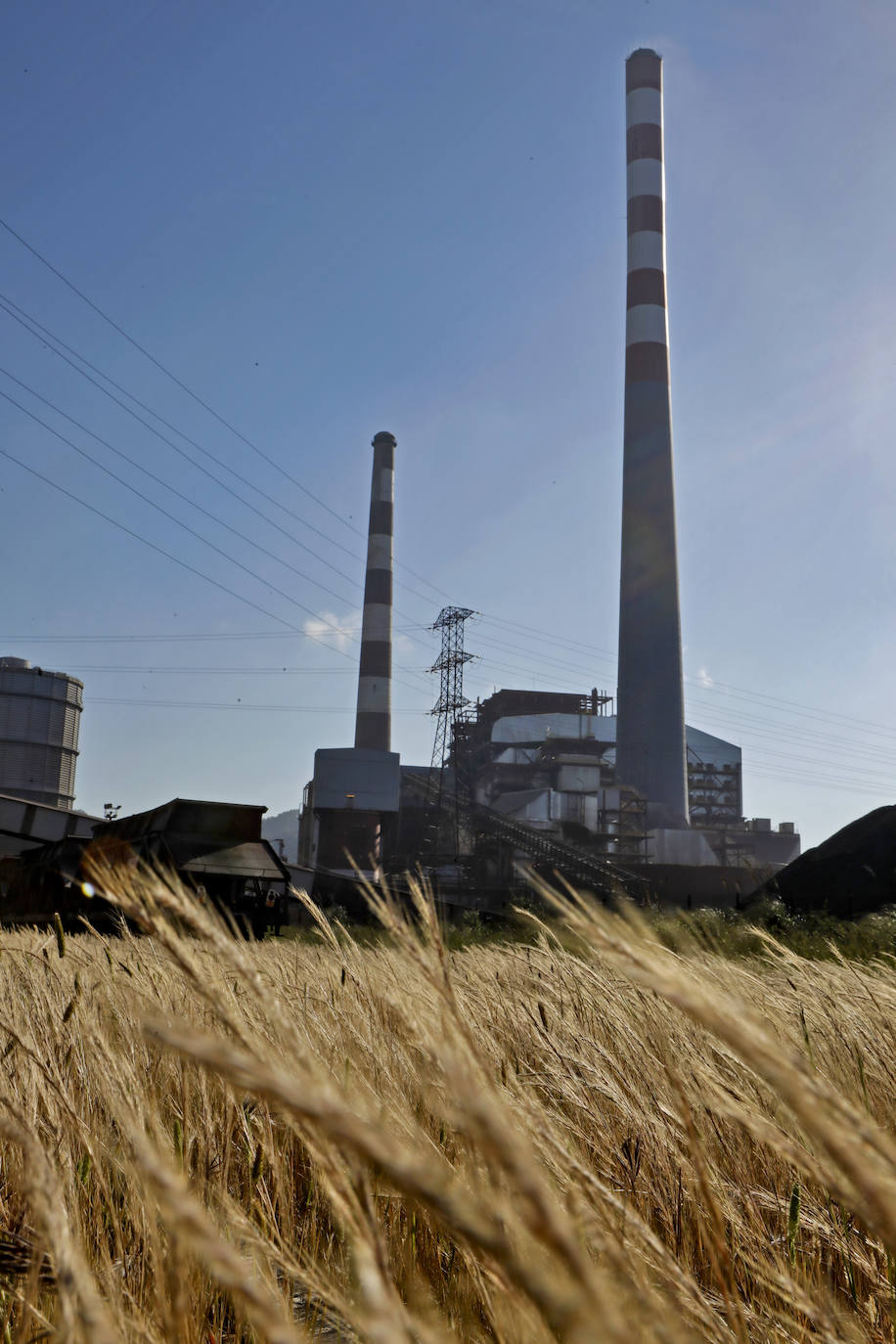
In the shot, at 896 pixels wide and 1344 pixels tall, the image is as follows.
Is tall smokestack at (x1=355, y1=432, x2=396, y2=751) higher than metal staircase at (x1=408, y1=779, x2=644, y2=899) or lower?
higher

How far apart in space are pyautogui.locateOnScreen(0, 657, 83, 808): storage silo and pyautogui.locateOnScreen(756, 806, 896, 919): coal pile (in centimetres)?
3083

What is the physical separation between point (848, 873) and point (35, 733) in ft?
110

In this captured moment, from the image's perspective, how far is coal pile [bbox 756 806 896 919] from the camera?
59.6 ft

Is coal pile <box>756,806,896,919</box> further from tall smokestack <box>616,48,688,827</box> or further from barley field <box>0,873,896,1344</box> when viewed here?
tall smokestack <box>616,48,688,827</box>

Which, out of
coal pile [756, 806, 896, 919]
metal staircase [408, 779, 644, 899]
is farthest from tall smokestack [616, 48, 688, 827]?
coal pile [756, 806, 896, 919]

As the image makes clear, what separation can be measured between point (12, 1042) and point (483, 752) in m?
54.4

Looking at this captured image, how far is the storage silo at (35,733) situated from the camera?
40.6 m

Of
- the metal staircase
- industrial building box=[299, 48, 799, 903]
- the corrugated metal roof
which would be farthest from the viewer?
industrial building box=[299, 48, 799, 903]

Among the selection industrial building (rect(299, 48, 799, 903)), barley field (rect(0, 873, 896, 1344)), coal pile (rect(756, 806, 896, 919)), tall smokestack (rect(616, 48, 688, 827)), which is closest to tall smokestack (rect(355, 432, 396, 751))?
industrial building (rect(299, 48, 799, 903))

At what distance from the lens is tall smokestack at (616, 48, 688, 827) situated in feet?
132

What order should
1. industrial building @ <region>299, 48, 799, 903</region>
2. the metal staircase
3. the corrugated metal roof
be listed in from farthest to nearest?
industrial building @ <region>299, 48, 799, 903</region>, the metal staircase, the corrugated metal roof

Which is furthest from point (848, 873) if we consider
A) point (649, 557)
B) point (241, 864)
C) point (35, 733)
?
point (35, 733)

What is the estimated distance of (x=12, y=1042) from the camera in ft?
7.22

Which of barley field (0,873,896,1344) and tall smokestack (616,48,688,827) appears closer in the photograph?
barley field (0,873,896,1344)
